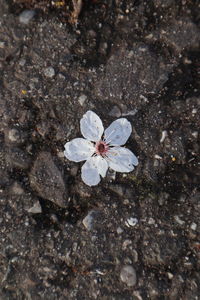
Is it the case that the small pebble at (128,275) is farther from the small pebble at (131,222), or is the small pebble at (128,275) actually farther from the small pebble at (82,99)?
the small pebble at (82,99)

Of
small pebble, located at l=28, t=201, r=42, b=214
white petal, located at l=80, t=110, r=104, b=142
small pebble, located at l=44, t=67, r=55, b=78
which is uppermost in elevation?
small pebble, located at l=44, t=67, r=55, b=78

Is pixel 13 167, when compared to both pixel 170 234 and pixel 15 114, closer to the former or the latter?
pixel 15 114

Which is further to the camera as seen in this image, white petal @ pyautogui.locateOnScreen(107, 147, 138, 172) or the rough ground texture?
white petal @ pyautogui.locateOnScreen(107, 147, 138, 172)

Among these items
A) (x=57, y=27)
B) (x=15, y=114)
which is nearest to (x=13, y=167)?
(x=15, y=114)

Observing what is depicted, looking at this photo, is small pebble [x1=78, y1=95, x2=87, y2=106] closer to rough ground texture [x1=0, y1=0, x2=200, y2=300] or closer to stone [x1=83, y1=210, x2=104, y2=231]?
rough ground texture [x1=0, y1=0, x2=200, y2=300]

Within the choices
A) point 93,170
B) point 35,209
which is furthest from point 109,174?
point 35,209

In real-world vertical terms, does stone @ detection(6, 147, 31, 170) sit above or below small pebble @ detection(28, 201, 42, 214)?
above

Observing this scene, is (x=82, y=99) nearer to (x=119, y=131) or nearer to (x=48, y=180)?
(x=119, y=131)

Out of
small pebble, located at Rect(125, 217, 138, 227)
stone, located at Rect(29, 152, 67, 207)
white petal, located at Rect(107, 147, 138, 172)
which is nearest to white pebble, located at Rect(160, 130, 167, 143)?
white petal, located at Rect(107, 147, 138, 172)
